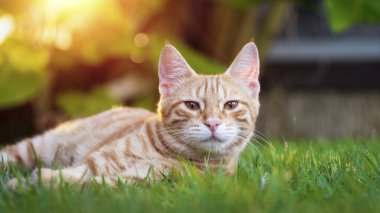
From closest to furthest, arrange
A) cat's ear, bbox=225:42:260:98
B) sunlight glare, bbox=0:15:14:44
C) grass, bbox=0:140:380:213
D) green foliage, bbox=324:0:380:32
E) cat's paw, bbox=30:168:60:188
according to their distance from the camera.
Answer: grass, bbox=0:140:380:213
cat's paw, bbox=30:168:60:188
cat's ear, bbox=225:42:260:98
green foliage, bbox=324:0:380:32
sunlight glare, bbox=0:15:14:44

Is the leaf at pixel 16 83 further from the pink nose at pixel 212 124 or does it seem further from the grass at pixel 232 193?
the pink nose at pixel 212 124

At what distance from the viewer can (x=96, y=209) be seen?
211 centimetres

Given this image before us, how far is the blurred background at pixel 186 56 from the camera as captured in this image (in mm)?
5582

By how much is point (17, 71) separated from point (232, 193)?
3624mm

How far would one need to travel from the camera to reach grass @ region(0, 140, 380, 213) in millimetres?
2146

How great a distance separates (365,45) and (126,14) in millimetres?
2971

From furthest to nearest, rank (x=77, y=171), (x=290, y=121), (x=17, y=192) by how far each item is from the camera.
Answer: (x=290, y=121) < (x=77, y=171) < (x=17, y=192)

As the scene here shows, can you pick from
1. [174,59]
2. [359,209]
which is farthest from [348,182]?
[174,59]

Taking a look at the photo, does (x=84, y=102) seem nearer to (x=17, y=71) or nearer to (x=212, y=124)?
(x=17, y=71)

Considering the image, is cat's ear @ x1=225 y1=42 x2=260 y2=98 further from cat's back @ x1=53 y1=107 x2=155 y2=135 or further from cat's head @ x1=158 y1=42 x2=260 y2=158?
cat's back @ x1=53 y1=107 x2=155 y2=135

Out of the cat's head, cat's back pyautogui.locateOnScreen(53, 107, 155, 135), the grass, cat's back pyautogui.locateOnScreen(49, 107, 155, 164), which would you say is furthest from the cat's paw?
cat's back pyautogui.locateOnScreen(53, 107, 155, 135)

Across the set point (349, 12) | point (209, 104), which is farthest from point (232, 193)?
point (349, 12)

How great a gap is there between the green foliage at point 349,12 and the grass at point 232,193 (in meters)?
2.48

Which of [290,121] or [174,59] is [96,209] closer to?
[174,59]
